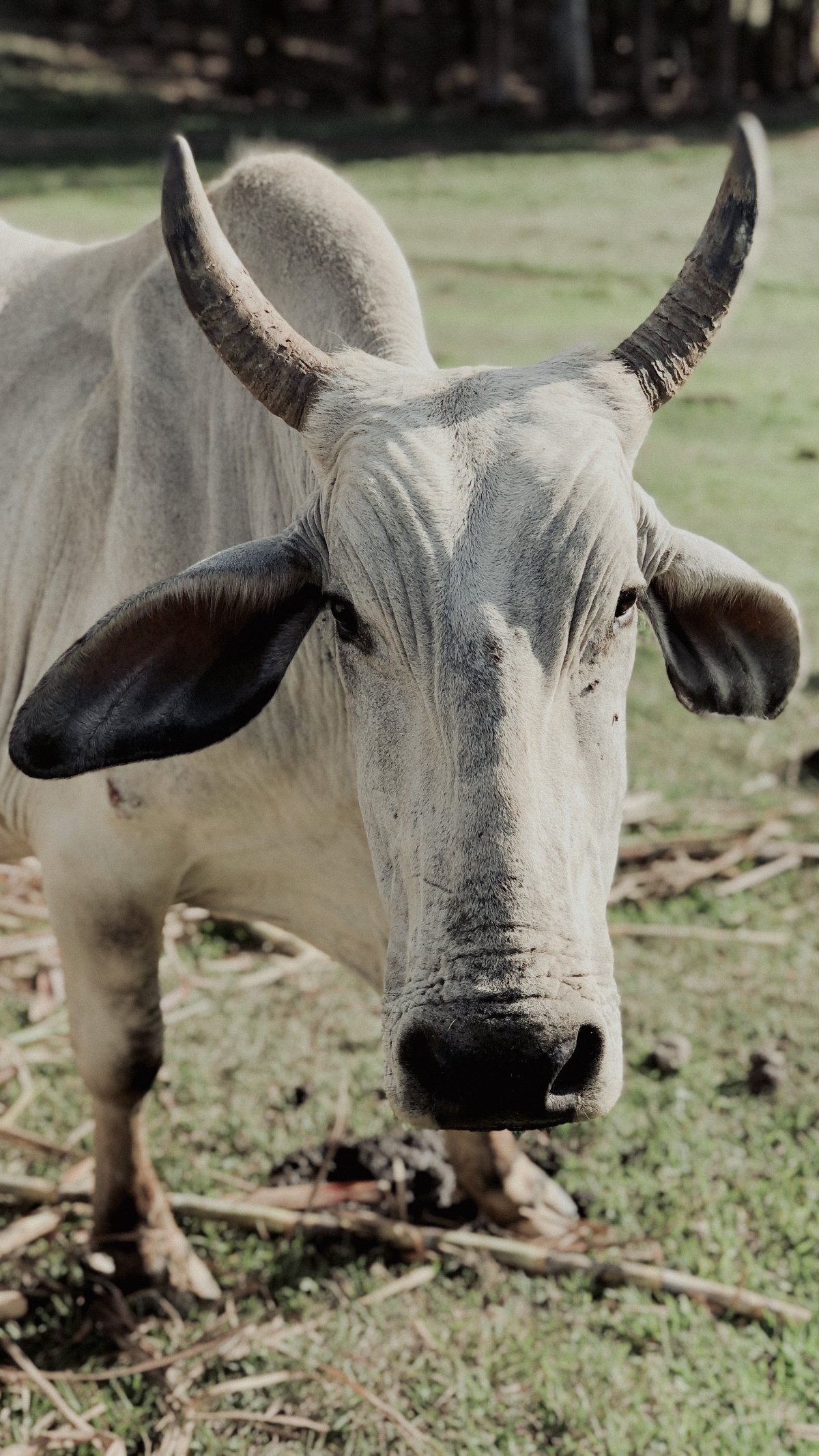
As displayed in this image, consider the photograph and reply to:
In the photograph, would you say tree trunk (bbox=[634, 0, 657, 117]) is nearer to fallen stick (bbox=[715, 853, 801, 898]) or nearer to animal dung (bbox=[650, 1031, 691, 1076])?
fallen stick (bbox=[715, 853, 801, 898])

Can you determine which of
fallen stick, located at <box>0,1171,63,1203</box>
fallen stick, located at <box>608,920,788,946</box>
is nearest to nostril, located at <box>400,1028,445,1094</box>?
fallen stick, located at <box>0,1171,63,1203</box>

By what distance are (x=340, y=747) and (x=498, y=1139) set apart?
3.73 feet

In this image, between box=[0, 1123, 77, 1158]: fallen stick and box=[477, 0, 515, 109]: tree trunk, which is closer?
box=[0, 1123, 77, 1158]: fallen stick

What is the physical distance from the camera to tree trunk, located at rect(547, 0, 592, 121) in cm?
2188

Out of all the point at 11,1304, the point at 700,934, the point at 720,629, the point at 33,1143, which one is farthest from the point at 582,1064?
the point at 700,934

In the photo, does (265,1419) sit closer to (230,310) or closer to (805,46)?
(230,310)

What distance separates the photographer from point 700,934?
4719mm

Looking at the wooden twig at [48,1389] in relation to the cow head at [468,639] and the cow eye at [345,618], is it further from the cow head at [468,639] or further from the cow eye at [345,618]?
the cow eye at [345,618]

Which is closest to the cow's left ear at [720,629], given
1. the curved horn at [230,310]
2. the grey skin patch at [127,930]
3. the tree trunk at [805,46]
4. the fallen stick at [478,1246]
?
the curved horn at [230,310]

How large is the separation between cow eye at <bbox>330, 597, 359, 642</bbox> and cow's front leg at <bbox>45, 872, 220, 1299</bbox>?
3.04ft

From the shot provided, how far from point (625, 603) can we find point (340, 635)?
47cm

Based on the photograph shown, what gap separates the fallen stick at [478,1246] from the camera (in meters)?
3.38

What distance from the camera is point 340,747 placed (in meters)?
3.06

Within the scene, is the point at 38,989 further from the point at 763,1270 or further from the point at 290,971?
the point at 763,1270
